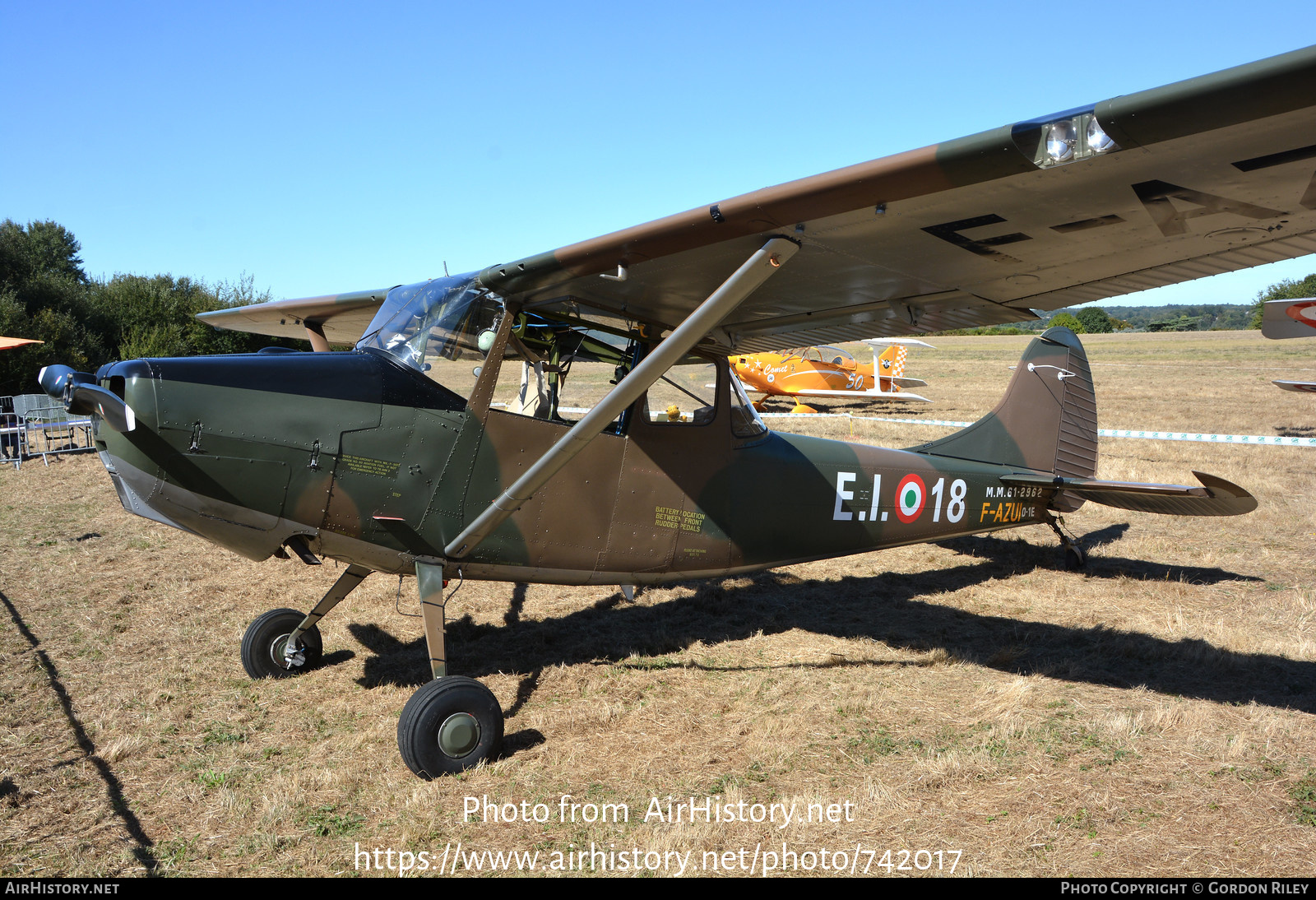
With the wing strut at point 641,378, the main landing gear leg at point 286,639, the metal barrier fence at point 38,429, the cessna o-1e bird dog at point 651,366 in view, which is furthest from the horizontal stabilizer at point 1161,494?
the metal barrier fence at point 38,429

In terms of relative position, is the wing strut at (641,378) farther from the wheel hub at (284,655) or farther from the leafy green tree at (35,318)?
the leafy green tree at (35,318)

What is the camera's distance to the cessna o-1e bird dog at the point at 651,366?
304 cm

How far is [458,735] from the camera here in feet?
13.3

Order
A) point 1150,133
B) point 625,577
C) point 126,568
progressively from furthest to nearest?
point 126,568 → point 625,577 → point 1150,133

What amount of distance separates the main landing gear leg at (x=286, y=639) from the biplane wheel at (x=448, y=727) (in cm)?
139

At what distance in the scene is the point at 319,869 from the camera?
10.6ft

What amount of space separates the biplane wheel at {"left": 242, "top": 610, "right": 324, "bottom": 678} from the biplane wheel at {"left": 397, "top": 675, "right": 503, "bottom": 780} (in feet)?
5.34

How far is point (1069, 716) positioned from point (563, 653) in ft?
11.2

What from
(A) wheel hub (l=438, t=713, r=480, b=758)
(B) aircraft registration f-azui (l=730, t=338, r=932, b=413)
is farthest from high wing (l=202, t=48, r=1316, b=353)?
(B) aircraft registration f-azui (l=730, t=338, r=932, b=413)

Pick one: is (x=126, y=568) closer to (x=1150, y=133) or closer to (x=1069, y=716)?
(x=1069, y=716)

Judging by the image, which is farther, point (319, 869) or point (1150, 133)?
point (319, 869)

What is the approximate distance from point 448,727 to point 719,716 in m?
1.67

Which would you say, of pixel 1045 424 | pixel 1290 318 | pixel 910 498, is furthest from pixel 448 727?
pixel 1290 318
